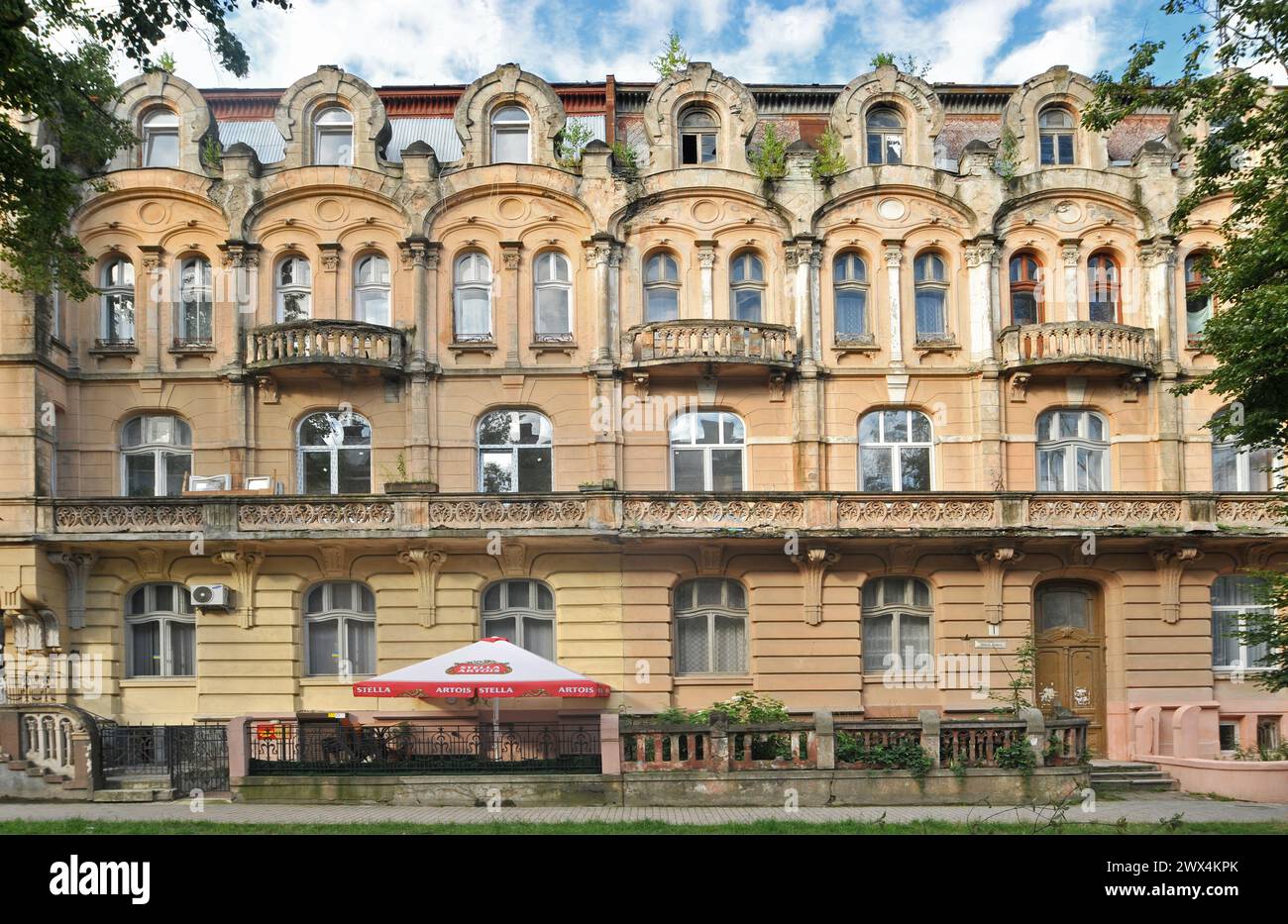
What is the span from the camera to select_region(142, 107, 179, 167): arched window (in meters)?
24.1

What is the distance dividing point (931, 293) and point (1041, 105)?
496 centimetres

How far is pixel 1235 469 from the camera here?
24.0 metres

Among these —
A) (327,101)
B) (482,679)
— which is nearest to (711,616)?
(482,679)

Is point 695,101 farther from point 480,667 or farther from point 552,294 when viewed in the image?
point 480,667

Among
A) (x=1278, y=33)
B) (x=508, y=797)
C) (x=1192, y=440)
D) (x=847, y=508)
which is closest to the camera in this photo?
(x=1278, y=33)

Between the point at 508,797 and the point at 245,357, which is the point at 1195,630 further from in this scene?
the point at 245,357

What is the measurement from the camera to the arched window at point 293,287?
24.0 metres

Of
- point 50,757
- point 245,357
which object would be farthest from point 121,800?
point 245,357

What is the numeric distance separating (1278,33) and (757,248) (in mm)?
11071

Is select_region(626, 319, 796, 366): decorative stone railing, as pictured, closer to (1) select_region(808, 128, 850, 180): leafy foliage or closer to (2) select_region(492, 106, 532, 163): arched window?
(1) select_region(808, 128, 850, 180): leafy foliage

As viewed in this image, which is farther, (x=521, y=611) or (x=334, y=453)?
(x=334, y=453)

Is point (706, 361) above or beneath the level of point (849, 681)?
above

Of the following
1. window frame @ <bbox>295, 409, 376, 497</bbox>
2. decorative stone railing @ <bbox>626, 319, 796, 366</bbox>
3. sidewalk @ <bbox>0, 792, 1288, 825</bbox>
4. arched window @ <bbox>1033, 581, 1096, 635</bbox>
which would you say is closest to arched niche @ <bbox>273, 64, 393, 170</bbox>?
window frame @ <bbox>295, 409, 376, 497</bbox>

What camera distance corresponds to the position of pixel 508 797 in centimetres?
1695
